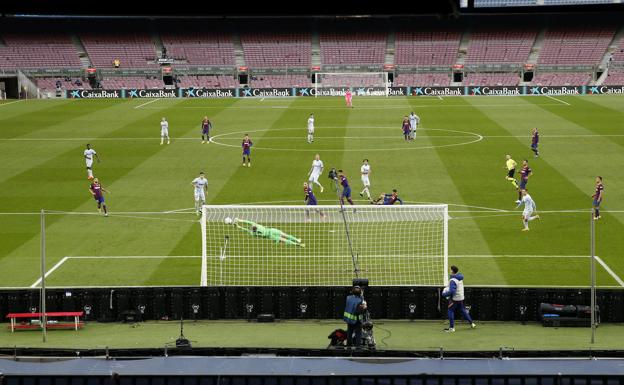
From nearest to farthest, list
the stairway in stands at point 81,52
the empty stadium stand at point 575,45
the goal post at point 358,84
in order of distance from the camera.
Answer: the goal post at point 358,84 → the empty stadium stand at point 575,45 → the stairway in stands at point 81,52

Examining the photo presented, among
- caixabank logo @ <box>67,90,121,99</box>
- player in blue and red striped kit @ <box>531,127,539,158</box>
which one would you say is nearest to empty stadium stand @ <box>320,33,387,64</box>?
caixabank logo @ <box>67,90,121,99</box>

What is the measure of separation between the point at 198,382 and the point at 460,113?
5875cm

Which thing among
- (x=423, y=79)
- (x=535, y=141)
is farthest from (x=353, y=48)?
(x=535, y=141)

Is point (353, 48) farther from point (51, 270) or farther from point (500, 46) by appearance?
point (51, 270)

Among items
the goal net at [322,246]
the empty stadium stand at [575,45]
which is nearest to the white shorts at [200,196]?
the goal net at [322,246]

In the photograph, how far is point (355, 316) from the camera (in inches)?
752

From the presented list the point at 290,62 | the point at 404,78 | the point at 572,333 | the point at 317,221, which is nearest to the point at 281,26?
the point at 290,62

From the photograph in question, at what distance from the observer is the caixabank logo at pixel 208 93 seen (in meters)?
88.4

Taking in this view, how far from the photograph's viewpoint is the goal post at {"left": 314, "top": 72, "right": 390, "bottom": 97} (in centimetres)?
8644

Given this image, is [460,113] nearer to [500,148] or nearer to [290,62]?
[500,148]

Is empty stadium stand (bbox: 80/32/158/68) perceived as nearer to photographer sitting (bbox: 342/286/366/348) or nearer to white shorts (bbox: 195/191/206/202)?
white shorts (bbox: 195/191/206/202)

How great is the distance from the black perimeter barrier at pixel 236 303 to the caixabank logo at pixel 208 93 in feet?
219

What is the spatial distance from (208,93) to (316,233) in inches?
2353

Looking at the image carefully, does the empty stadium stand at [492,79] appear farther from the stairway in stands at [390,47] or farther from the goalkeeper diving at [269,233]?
the goalkeeper diving at [269,233]
